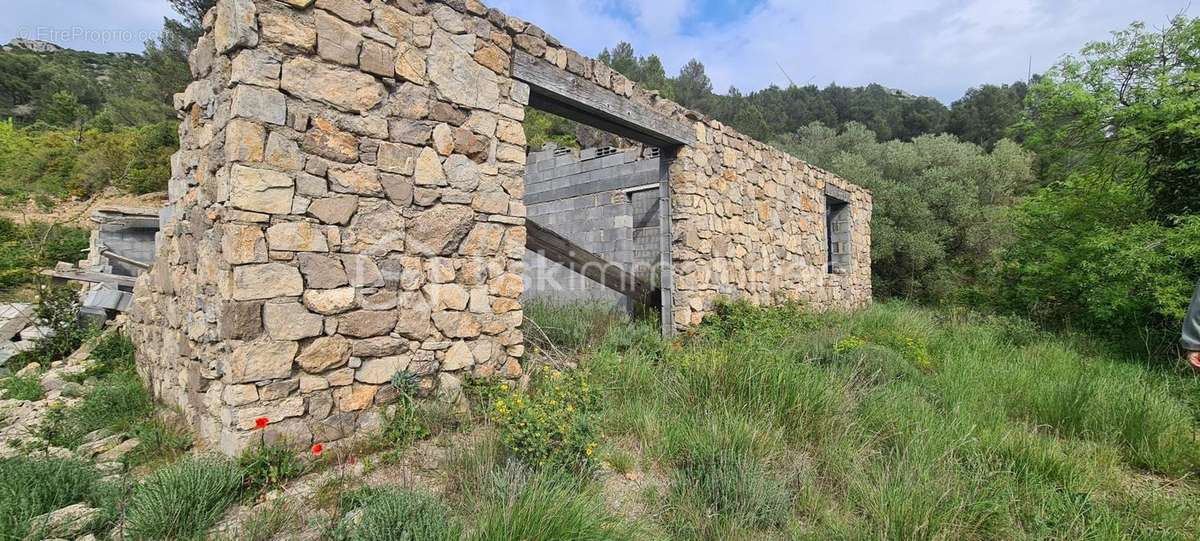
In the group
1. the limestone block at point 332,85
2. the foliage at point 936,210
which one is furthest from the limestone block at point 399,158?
the foliage at point 936,210

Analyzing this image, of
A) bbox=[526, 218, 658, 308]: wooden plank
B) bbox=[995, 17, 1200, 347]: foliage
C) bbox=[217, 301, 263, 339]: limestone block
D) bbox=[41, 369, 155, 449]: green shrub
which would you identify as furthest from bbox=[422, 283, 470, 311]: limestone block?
bbox=[995, 17, 1200, 347]: foliage

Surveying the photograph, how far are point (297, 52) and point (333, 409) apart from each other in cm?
199

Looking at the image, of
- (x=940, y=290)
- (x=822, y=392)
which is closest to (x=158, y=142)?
(x=822, y=392)

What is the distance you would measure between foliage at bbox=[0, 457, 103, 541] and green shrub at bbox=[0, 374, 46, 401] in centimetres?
226

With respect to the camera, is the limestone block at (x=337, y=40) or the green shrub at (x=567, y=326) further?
the green shrub at (x=567, y=326)

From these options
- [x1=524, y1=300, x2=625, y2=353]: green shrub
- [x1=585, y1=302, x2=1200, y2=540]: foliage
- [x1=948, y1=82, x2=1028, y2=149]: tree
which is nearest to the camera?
[x1=585, y1=302, x2=1200, y2=540]: foliage

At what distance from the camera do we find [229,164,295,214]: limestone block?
2.70 m

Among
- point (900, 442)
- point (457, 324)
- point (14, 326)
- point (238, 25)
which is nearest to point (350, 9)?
point (238, 25)

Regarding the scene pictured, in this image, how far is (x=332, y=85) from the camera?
3.04m

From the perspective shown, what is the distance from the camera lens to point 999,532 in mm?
2318

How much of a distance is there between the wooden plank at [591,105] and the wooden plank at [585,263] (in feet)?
4.50

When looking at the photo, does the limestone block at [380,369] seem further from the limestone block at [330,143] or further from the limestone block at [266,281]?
the limestone block at [330,143]

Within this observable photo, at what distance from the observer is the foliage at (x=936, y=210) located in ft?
43.3

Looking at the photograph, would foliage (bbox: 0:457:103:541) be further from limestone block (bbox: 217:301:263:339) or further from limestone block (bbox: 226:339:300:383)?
limestone block (bbox: 217:301:263:339)
